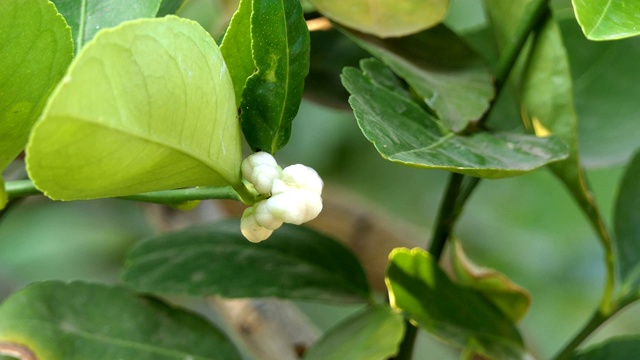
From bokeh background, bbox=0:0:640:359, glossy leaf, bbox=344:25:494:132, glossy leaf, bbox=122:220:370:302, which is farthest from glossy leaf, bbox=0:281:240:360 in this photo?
bokeh background, bbox=0:0:640:359

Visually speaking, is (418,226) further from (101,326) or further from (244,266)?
(101,326)

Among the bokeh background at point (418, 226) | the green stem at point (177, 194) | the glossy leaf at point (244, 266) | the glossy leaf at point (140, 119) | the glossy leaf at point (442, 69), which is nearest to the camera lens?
the glossy leaf at point (140, 119)

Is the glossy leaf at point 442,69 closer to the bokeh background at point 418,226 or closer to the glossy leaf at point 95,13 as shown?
the glossy leaf at point 95,13

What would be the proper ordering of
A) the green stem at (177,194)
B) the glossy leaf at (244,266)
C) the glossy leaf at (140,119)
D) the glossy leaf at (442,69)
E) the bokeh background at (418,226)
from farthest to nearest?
the bokeh background at (418,226)
the glossy leaf at (244,266)
the glossy leaf at (442,69)
the green stem at (177,194)
the glossy leaf at (140,119)

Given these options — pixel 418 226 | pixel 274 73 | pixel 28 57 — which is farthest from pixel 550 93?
pixel 418 226

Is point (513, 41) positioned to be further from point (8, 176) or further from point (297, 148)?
point (297, 148)

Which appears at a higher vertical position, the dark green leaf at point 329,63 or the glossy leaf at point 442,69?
the glossy leaf at point 442,69

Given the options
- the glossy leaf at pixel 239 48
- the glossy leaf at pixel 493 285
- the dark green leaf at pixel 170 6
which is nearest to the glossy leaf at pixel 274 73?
the glossy leaf at pixel 239 48

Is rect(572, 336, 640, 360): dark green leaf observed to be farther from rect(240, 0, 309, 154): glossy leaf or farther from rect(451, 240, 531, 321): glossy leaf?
rect(240, 0, 309, 154): glossy leaf
